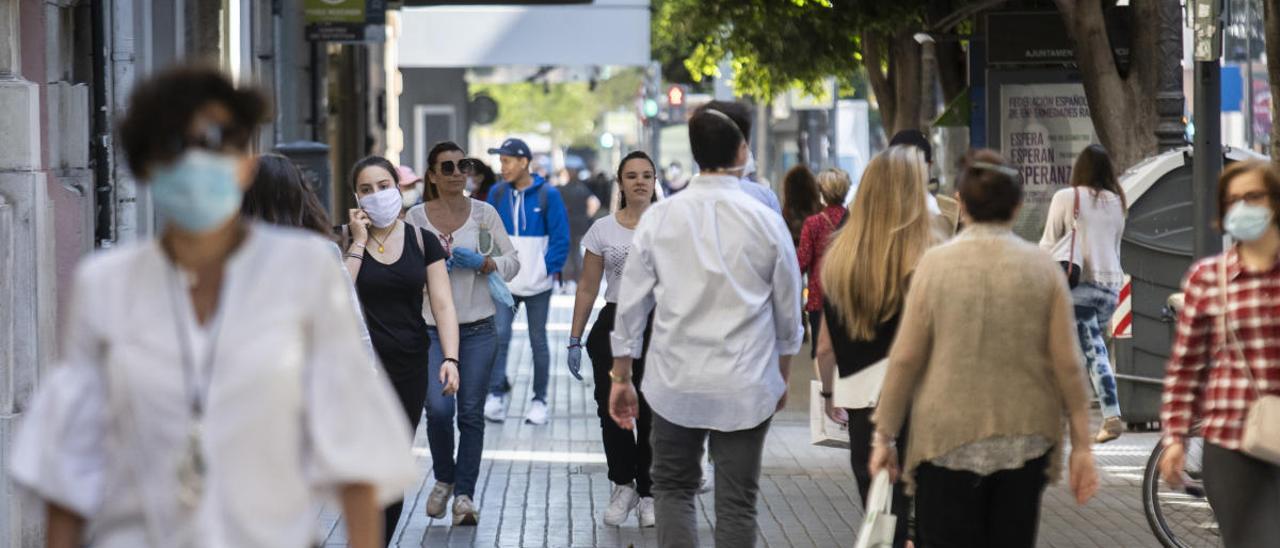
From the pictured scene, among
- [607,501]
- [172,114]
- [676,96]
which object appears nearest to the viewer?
[172,114]

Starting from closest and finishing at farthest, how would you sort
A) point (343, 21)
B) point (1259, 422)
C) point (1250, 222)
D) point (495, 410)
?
point (1259, 422), point (1250, 222), point (495, 410), point (343, 21)

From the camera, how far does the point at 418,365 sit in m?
8.12

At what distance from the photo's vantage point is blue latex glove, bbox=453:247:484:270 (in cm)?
1000

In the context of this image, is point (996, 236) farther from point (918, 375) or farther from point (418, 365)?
point (418, 365)

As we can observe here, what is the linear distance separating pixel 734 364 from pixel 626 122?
66792 millimetres

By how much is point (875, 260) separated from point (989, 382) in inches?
45.0

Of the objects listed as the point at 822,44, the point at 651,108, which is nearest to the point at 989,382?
the point at 822,44

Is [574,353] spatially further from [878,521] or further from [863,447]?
[878,521]

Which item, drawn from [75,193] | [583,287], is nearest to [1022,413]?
[583,287]

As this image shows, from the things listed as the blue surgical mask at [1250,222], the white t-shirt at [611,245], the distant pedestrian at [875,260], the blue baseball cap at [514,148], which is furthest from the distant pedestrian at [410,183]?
the blue surgical mask at [1250,222]

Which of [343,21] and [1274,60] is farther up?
[343,21]

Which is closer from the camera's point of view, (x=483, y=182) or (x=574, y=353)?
(x=574, y=353)

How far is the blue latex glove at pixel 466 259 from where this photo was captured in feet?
32.8

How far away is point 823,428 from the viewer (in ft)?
24.8
